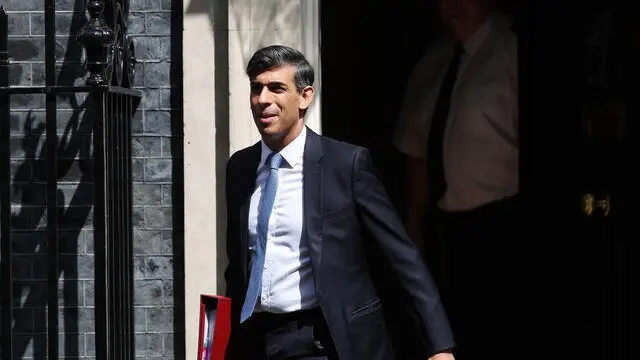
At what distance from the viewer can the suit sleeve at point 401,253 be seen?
5.25 meters

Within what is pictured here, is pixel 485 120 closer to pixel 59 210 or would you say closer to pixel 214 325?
pixel 59 210

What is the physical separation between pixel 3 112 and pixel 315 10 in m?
1.40

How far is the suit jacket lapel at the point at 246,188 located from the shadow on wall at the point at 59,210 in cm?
156

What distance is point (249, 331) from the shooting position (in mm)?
5387

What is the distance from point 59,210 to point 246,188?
1687mm

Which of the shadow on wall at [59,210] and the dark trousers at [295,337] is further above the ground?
the shadow on wall at [59,210]

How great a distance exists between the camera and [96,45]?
628 centimetres

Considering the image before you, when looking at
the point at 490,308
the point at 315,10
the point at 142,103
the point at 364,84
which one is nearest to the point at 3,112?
the point at 142,103

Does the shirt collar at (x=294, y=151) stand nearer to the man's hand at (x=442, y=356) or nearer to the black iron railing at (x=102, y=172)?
the man's hand at (x=442, y=356)

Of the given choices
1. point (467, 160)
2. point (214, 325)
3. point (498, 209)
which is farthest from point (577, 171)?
point (214, 325)

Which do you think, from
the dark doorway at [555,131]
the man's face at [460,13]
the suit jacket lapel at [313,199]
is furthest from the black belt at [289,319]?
the man's face at [460,13]

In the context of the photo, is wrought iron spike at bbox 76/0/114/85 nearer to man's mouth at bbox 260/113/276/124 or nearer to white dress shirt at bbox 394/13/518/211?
man's mouth at bbox 260/113/276/124

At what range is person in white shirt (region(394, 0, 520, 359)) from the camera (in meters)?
7.82

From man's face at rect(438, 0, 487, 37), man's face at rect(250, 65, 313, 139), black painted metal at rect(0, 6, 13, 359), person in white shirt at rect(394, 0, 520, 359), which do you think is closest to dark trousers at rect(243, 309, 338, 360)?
man's face at rect(250, 65, 313, 139)
